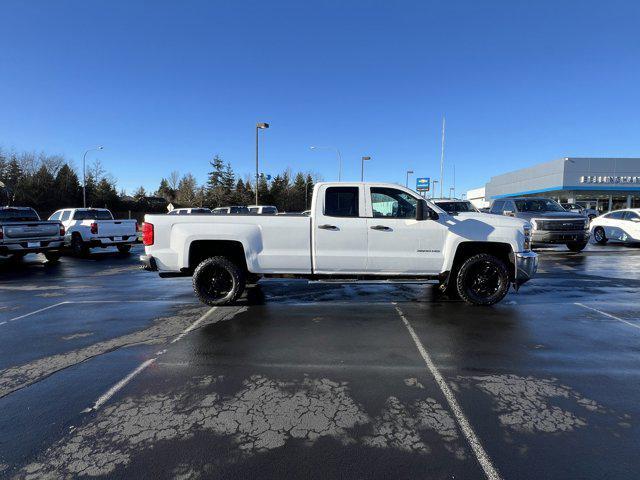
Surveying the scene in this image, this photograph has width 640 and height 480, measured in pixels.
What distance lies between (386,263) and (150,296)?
4924 millimetres

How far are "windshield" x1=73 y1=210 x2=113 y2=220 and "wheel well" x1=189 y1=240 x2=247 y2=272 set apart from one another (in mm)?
11473

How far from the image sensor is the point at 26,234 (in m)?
12.1

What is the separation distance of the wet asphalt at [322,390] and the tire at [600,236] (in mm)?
13732

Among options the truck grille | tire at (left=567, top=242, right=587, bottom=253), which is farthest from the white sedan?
the truck grille

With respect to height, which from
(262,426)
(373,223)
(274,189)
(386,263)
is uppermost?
(274,189)

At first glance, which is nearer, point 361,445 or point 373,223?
point 361,445

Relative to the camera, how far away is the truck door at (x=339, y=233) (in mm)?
6453

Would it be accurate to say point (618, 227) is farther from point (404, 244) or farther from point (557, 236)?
point (404, 244)

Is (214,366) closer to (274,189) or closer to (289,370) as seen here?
(289,370)

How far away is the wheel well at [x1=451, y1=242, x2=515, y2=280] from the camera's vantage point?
6.54m

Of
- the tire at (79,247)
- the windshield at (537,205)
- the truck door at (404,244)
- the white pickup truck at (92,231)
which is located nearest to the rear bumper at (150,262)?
the truck door at (404,244)

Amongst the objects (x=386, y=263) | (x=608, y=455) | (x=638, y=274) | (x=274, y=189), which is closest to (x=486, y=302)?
(x=386, y=263)

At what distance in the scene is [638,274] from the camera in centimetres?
991

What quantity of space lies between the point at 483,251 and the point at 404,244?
1463 millimetres
